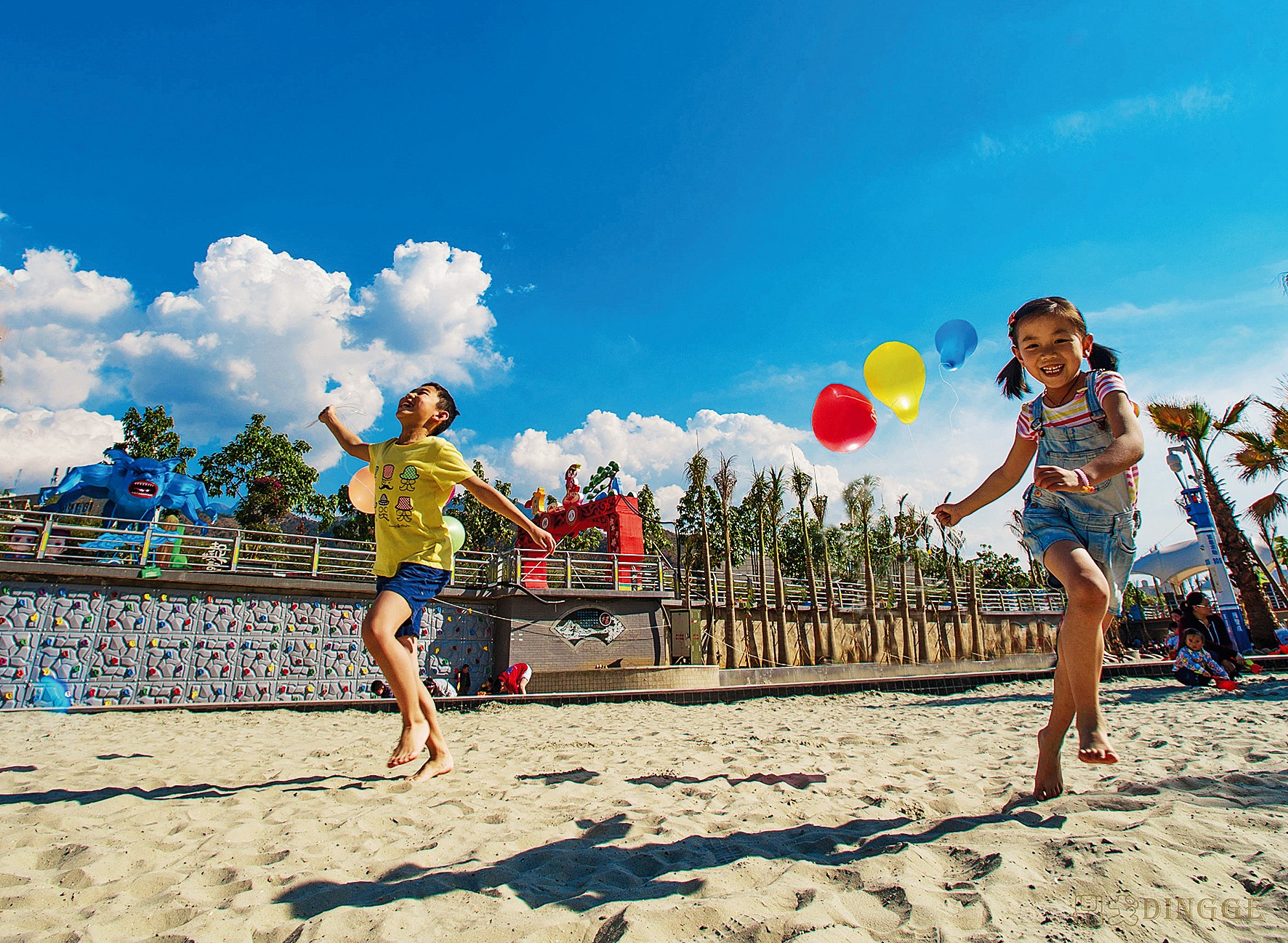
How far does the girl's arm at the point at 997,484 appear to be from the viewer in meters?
A: 2.79

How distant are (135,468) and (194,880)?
17.0m

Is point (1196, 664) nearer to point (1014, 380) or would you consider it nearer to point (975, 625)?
point (1014, 380)

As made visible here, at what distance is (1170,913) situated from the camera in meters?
1.49

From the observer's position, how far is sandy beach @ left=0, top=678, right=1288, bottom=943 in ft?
5.02

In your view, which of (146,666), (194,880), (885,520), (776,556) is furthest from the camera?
(885,520)

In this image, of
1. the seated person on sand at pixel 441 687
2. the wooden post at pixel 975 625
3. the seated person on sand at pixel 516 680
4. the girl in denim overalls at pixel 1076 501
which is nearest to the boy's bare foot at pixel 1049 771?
the girl in denim overalls at pixel 1076 501

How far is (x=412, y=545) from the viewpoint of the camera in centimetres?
338

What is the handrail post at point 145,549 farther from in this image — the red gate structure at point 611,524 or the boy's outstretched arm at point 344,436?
the boy's outstretched arm at point 344,436

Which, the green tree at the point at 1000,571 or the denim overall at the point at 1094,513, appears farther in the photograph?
the green tree at the point at 1000,571

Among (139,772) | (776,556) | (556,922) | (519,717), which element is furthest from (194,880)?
(776,556)

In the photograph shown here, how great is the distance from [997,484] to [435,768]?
3.05 meters

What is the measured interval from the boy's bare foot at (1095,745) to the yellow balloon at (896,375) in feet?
10.4

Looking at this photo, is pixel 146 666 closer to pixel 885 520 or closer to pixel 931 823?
pixel 931 823

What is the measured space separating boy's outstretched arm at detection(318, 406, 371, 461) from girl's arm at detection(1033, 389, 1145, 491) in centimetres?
344
